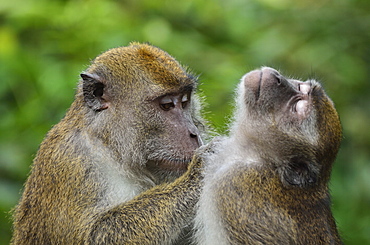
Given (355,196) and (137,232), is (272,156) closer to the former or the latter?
(137,232)

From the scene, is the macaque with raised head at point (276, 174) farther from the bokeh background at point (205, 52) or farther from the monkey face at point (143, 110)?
the bokeh background at point (205, 52)

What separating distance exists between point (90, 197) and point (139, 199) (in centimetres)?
42

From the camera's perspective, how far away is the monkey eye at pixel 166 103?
19.5 ft

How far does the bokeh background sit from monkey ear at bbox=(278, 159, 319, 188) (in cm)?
258

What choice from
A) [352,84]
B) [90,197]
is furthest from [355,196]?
[90,197]

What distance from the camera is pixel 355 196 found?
862 cm

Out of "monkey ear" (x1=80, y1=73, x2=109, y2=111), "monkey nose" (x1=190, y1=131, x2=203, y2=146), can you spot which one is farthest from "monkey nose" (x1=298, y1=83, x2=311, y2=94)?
"monkey ear" (x1=80, y1=73, x2=109, y2=111)

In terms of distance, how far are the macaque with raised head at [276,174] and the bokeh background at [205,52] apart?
7.73ft

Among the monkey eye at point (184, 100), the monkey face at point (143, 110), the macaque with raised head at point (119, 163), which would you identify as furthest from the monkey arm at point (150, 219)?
the monkey eye at point (184, 100)

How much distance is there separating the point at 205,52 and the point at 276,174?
3.84 meters

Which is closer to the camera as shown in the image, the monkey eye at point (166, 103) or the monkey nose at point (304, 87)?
the monkey nose at point (304, 87)

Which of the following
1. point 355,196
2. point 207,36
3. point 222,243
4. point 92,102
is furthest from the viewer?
point 207,36

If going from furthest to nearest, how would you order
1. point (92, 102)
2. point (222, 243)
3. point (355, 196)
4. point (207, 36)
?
point (207, 36) → point (355, 196) → point (92, 102) → point (222, 243)

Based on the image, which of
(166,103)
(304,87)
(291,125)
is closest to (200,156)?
(166,103)
